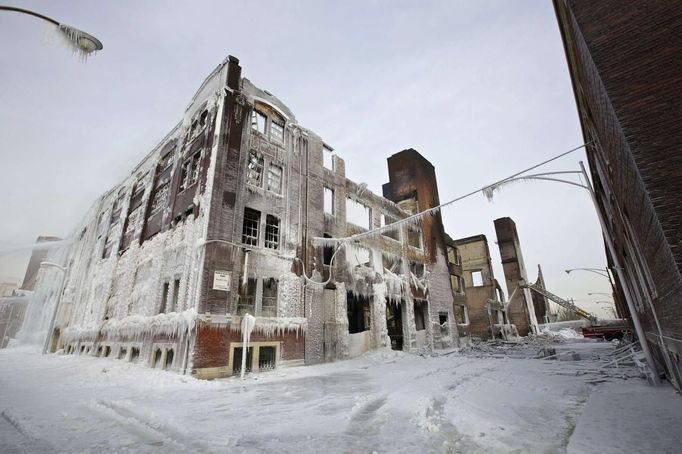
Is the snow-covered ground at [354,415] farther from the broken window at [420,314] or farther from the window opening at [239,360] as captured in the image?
the broken window at [420,314]

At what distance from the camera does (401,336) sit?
22.6 metres

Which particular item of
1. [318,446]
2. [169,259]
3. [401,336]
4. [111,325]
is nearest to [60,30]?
[318,446]

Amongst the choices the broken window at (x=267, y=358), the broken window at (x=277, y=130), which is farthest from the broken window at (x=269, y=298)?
the broken window at (x=277, y=130)

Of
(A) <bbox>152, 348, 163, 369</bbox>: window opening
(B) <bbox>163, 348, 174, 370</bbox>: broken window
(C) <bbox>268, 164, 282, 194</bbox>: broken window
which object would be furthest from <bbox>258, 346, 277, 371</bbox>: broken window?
(C) <bbox>268, 164, 282, 194</bbox>: broken window

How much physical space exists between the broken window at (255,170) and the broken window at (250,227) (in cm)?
155

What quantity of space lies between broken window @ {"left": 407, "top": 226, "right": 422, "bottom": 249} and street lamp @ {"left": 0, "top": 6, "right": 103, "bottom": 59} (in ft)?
74.0

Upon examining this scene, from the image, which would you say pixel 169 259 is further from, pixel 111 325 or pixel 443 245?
pixel 443 245

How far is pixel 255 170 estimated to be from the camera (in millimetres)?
16406

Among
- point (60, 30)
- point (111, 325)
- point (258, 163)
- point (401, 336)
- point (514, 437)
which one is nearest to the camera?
point (514, 437)

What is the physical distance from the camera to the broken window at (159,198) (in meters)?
18.5

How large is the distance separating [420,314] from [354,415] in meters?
19.2

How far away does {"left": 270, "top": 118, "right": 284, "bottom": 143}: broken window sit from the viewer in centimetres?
1756

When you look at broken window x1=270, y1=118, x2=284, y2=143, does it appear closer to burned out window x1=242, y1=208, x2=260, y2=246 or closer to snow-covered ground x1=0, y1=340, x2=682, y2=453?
burned out window x1=242, y1=208, x2=260, y2=246

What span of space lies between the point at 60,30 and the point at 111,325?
18300mm
